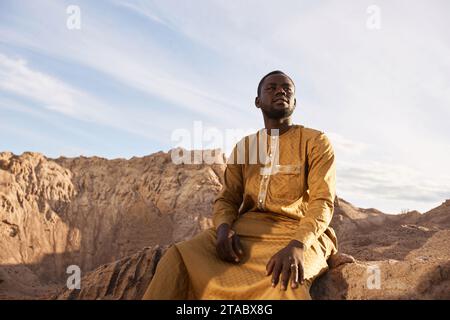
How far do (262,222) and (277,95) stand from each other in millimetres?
944

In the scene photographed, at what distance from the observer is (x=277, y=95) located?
318 centimetres

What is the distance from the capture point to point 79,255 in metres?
13.0

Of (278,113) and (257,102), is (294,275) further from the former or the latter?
(257,102)

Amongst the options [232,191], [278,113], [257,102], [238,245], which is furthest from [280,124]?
[238,245]

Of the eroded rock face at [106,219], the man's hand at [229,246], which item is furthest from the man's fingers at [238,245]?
the eroded rock face at [106,219]

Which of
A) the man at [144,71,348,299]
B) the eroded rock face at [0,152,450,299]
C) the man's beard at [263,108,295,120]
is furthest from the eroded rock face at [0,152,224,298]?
the man's beard at [263,108,295,120]

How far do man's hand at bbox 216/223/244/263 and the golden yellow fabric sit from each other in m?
0.04

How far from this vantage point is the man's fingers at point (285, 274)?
238 centimetres

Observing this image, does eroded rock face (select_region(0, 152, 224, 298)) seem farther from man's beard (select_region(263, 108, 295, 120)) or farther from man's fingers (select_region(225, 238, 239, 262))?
man's fingers (select_region(225, 238, 239, 262))

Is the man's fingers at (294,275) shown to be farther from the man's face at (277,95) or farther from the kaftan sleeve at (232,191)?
the man's face at (277,95)

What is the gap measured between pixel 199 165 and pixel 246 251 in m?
11.1

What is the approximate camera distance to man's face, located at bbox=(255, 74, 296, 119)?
3.19m

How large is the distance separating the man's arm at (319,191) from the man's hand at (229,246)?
1.32 feet
